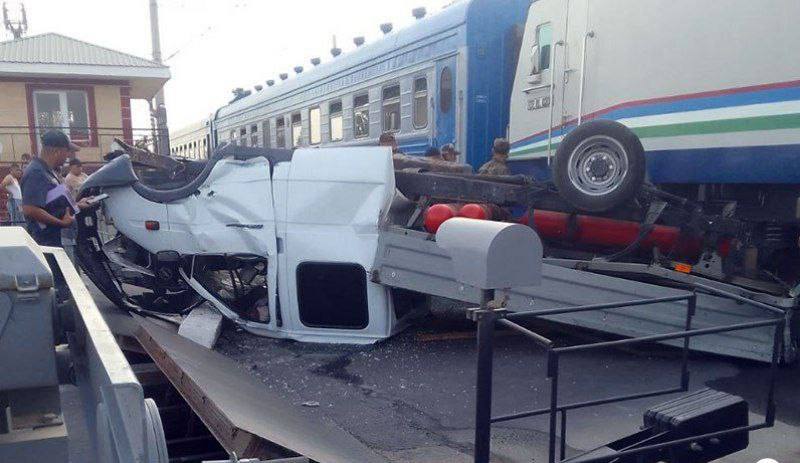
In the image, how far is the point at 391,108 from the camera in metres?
9.54

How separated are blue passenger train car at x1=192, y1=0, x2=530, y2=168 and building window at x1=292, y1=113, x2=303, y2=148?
1.76 ft

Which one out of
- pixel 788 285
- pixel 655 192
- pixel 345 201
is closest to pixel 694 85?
pixel 655 192

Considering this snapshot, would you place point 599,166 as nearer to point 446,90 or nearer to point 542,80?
point 542,80

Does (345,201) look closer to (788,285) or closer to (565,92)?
(565,92)

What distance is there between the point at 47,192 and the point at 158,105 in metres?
13.2

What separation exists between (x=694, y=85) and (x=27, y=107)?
17.4m

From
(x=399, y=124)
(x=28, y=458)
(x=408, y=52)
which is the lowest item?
(x=28, y=458)

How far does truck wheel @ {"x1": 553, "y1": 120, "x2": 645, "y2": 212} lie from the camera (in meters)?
5.05

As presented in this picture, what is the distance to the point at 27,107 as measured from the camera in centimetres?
1720

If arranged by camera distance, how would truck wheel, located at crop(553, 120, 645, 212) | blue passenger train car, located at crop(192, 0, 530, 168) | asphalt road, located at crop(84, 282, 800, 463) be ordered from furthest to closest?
blue passenger train car, located at crop(192, 0, 530, 168) < truck wheel, located at crop(553, 120, 645, 212) < asphalt road, located at crop(84, 282, 800, 463)

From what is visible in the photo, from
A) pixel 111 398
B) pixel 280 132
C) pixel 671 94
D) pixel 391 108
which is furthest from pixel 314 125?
pixel 111 398

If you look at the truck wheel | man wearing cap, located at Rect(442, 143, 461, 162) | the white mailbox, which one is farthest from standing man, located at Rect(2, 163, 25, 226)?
the white mailbox

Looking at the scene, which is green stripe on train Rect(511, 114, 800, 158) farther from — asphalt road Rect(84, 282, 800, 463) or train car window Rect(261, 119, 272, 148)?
train car window Rect(261, 119, 272, 148)

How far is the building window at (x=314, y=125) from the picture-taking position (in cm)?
1188
